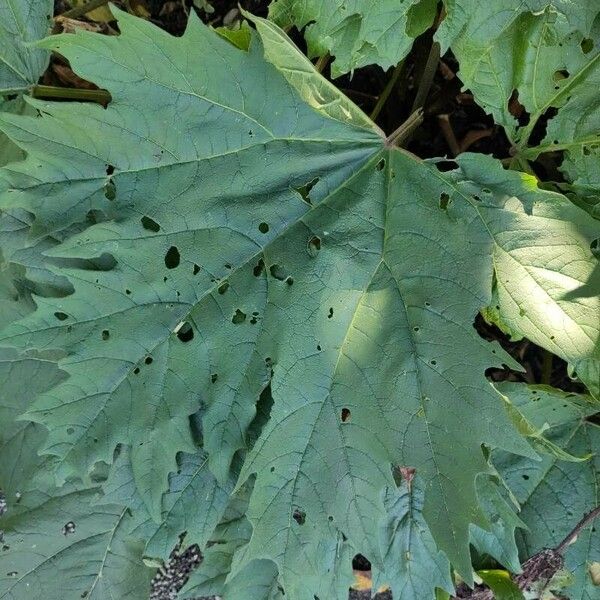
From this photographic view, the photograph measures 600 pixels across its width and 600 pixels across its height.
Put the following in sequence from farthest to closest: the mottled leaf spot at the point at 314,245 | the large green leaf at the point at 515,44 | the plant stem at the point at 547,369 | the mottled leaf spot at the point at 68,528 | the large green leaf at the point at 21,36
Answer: the plant stem at the point at 547,369
the mottled leaf spot at the point at 68,528
the large green leaf at the point at 21,36
the mottled leaf spot at the point at 314,245
the large green leaf at the point at 515,44

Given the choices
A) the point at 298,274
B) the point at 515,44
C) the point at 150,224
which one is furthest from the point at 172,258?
the point at 515,44

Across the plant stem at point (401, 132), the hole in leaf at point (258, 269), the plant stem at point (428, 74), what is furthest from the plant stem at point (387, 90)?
the hole in leaf at point (258, 269)

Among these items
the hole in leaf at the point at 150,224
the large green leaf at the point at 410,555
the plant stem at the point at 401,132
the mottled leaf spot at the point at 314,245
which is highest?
the plant stem at the point at 401,132

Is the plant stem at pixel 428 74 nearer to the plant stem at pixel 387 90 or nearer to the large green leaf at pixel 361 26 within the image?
the plant stem at pixel 387 90

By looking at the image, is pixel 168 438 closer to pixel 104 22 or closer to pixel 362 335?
pixel 362 335

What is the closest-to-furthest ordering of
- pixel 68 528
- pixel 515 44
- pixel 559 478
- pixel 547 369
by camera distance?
1. pixel 515 44
2. pixel 559 478
3. pixel 68 528
4. pixel 547 369

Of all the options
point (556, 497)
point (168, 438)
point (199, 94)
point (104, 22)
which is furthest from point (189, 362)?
point (104, 22)

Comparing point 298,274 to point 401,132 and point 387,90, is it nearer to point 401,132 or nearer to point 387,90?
point 401,132
